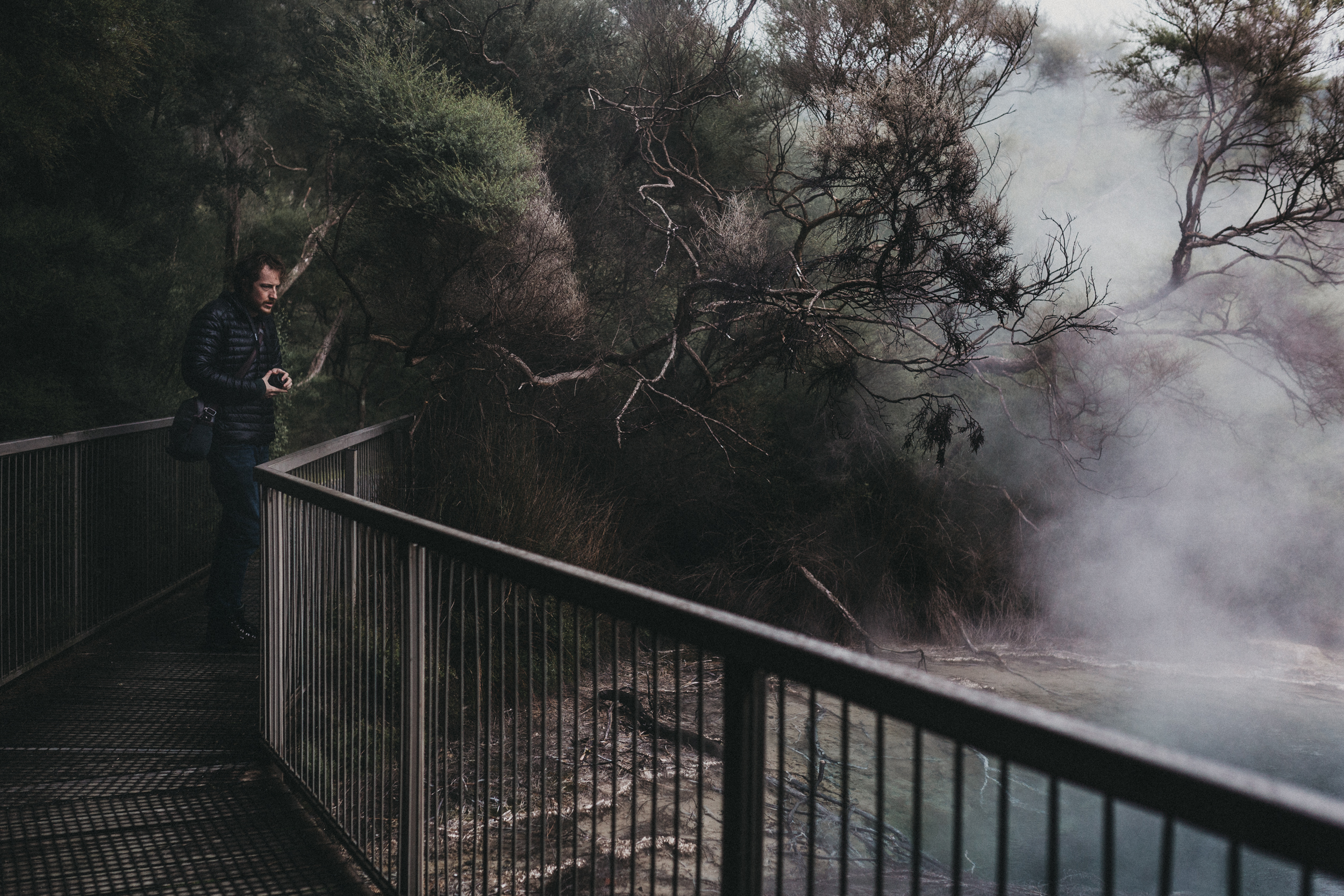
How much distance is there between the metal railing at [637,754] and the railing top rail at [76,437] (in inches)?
53.0

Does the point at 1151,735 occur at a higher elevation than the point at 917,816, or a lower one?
lower

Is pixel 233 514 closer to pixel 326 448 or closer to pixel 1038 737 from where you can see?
pixel 326 448

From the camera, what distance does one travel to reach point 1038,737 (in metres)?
1.07

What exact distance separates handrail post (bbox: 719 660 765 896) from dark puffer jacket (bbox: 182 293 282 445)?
14.8 ft

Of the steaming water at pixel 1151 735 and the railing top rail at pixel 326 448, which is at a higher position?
the railing top rail at pixel 326 448

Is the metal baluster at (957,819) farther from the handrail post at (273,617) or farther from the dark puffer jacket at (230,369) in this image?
the dark puffer jacket at (230,369)

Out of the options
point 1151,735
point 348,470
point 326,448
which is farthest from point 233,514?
point 1151,735

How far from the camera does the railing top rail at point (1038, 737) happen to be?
2.85 feet

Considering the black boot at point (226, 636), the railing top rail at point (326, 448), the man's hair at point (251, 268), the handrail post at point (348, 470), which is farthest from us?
the handrail post at point (348, 470)

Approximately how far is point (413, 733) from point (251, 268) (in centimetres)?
358

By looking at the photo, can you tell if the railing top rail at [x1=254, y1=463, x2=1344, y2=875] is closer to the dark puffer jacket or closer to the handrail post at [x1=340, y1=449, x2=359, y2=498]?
the dark puffer jacket

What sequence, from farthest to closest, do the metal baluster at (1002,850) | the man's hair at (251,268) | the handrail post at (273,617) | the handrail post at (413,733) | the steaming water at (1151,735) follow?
the steaming water at (1151,735) < the man's hair at (251,268) < the handrail post at (273,617) < the handrail post at (413,733) < the metal baluster at (1002,850)

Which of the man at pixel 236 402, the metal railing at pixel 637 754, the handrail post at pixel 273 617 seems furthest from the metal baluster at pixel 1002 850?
the man at pixel 236 402

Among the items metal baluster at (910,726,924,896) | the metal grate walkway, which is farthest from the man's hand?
metal baluster at (910,726,924,896)
